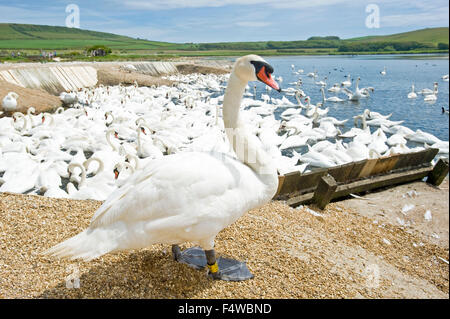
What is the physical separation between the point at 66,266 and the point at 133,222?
1193 mm

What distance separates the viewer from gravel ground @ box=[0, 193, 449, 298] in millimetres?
3283

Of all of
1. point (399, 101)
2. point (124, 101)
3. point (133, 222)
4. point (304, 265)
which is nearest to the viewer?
point (133, 222)

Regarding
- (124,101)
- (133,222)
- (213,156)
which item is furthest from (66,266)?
(124,101)

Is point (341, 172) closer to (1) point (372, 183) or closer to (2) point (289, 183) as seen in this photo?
(1) point (372, 183)

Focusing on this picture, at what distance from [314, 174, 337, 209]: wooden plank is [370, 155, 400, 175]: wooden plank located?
91.4 inches

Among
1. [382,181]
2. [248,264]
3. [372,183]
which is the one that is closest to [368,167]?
[372,183]

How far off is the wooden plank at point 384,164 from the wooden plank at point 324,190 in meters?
2.32

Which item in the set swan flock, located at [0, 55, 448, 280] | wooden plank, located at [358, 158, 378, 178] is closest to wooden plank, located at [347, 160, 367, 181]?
wooden plank, located at [358, 158, 378, 178]

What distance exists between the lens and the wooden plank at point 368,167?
8.10 meters

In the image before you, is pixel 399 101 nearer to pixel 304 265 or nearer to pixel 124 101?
pixel 124 101

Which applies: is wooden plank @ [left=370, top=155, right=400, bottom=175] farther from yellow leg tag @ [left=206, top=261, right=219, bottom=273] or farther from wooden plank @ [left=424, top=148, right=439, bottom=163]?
yellow leg tag @ [left=206, top=261, right=219, bottom=273]

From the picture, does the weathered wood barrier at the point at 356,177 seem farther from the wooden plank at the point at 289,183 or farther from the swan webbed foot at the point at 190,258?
the swan webbed foot at the point at 190,258

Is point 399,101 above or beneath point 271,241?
above
